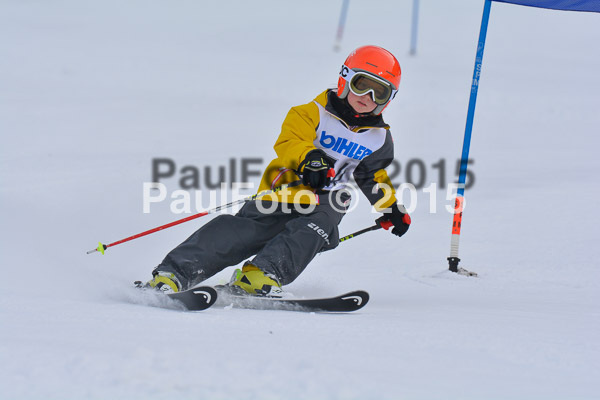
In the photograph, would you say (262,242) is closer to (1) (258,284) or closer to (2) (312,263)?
(1) (258,284)

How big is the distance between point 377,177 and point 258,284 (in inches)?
46.3

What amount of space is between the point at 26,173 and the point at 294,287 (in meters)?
4.09

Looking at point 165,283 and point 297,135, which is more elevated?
point 297,135

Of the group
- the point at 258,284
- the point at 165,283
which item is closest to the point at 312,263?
the point at 258,284

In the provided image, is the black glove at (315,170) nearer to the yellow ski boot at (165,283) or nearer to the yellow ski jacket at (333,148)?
the yellow ski jacket at (333,148)

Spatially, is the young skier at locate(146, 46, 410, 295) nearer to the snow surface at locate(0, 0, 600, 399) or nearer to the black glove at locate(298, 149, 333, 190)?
the black glove at locate(298, 149, 333, 190)

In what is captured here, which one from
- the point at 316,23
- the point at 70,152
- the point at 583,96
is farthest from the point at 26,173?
the point at 316,23

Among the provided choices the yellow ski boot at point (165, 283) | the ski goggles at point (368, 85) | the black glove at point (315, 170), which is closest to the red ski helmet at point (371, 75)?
the ski goggles at point (368, 85)

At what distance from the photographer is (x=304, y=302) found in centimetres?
319

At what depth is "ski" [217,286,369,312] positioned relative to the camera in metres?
3.15

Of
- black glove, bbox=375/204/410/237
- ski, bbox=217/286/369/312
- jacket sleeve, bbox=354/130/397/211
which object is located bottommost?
ski, bbox=217/286/369/312

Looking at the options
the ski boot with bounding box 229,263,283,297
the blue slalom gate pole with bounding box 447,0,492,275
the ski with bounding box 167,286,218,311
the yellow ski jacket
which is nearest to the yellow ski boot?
the ski boot with bounding box 229,263,283,297

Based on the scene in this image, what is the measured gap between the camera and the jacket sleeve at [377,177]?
165 inches

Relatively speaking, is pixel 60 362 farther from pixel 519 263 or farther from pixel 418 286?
pixel 519 263
